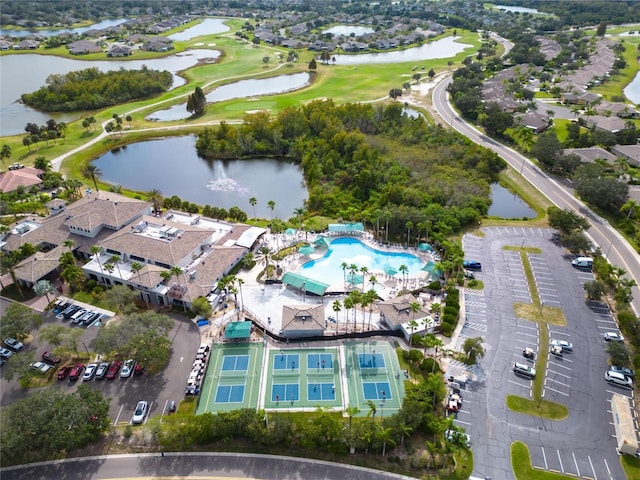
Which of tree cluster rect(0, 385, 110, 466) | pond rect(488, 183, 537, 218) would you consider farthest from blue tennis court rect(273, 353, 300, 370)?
pond rect(488, 183, 537, 218)

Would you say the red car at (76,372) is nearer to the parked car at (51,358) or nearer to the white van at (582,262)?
the parked car at (51,358)

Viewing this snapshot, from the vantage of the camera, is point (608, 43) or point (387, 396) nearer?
point (387, 396)

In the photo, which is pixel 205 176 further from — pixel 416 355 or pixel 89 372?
pixel 416 355

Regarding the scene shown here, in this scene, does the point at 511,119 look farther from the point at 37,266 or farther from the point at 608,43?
the point at 608,43

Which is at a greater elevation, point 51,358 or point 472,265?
point 51,358

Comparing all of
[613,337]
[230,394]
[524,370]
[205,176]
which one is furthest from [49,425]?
[205,176]

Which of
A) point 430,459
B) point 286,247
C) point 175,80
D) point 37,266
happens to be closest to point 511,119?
point 286,247
